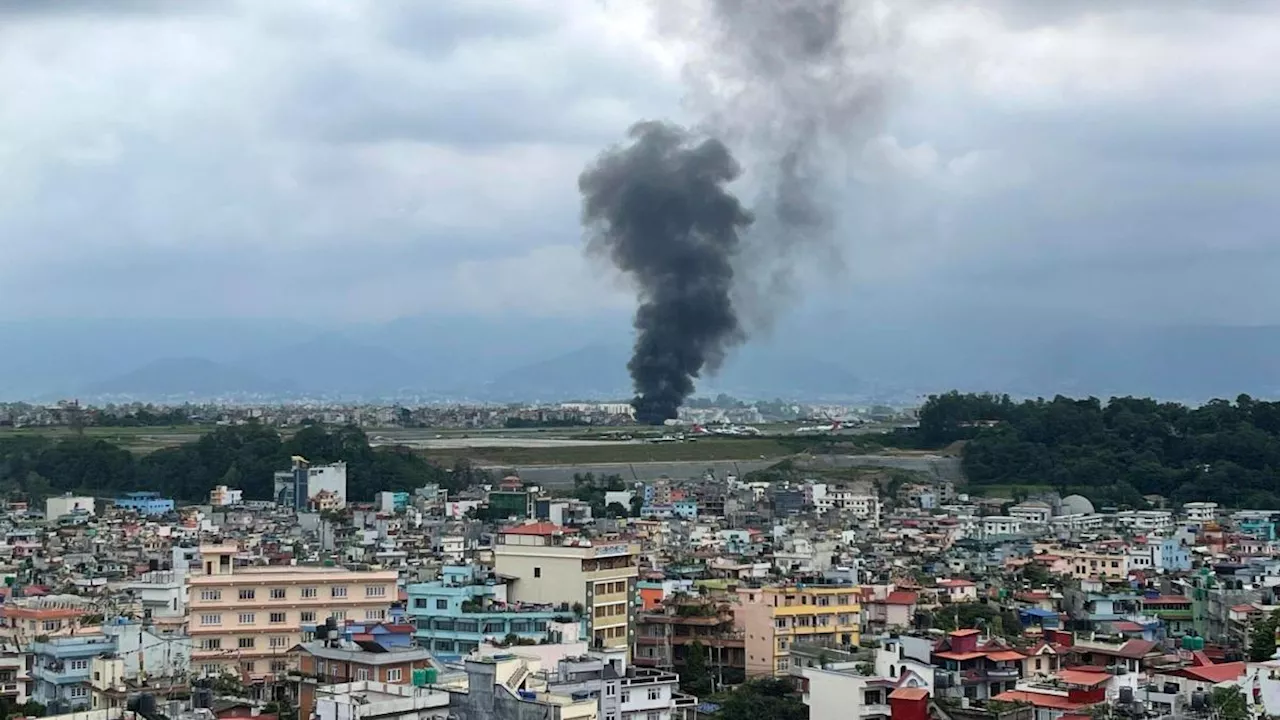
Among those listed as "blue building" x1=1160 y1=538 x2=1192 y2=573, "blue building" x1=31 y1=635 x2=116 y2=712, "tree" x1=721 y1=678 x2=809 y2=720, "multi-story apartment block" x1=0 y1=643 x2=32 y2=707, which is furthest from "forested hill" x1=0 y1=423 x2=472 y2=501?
"blue building" x1=31 y1=635 x2=116 y2=712

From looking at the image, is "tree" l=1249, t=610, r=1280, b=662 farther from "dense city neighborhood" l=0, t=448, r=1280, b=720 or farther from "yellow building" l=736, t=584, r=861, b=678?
"yellow building" l=736, t=584, r=861, b=678

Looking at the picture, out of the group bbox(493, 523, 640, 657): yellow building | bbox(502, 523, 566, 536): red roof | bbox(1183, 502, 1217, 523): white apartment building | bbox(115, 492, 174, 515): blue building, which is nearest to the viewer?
bbox(493, 523, 640, 657): yellow building

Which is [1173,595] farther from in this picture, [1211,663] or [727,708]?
[727,708]

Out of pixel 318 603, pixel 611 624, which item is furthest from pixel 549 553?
pixel 318 603

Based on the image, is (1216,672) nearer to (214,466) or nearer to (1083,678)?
(1083,678)

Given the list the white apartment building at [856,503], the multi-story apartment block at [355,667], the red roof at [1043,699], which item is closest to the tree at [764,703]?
the red roof at [1043,699]

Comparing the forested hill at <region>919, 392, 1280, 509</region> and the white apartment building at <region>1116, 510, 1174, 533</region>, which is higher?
the forested hill at <region>919, 392, 1280, 509</region>

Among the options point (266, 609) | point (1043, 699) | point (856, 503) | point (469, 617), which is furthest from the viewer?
point (856, 503)

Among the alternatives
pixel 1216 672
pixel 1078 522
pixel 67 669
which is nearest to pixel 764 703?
pixel 1216 672
